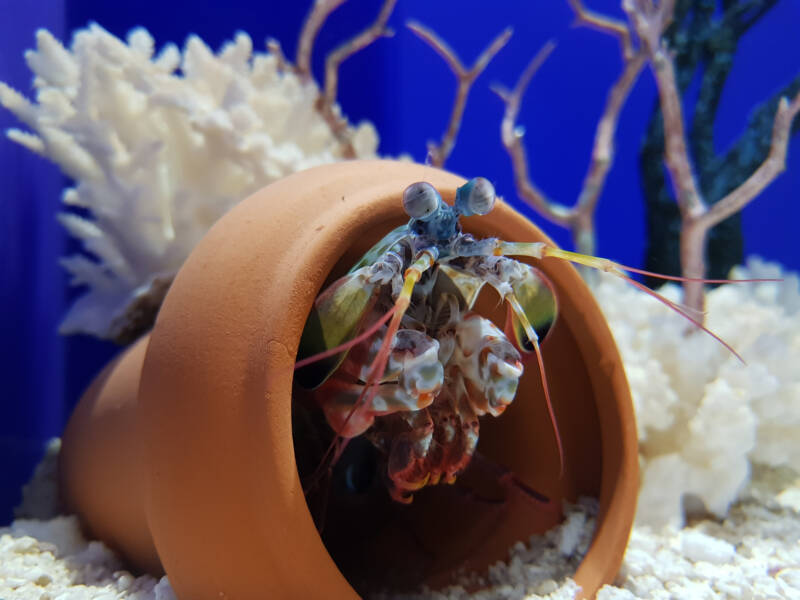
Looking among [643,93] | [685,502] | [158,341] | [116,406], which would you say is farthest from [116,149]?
[643,93]

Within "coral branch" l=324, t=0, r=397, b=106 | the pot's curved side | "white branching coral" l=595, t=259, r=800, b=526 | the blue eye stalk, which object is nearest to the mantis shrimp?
the blue eye stalk

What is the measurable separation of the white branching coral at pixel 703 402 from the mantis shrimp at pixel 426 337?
1.08m

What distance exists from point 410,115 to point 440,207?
14.0 feet

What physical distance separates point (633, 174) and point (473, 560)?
14.8ft

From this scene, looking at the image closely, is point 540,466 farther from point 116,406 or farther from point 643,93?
point 643,93

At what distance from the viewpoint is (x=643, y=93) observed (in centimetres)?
509

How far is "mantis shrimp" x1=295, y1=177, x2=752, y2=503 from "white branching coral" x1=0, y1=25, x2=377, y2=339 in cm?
132

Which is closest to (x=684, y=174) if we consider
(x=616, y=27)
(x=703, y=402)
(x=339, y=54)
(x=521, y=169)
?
(x=521, y=169)

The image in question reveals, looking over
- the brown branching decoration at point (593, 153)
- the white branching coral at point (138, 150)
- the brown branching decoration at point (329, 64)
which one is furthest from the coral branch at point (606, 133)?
the white branching coral at point (138, 150)

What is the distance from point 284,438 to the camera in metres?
1.22

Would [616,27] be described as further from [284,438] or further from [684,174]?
[284,438]

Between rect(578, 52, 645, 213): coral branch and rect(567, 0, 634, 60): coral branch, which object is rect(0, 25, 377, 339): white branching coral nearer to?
rect(578, 52, 645, 213): coral branch

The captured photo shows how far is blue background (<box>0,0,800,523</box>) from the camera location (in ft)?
7.97

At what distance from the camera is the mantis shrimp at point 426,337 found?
1.31 m
